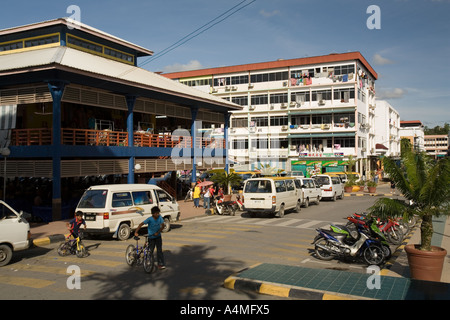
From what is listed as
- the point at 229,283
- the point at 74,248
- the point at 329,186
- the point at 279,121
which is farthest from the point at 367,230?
the point at 279,121

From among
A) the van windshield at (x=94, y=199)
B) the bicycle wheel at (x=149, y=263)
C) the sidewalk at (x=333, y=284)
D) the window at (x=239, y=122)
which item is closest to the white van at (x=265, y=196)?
the van windshield at (x=94, y=199)

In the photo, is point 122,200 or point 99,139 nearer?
point 122,200

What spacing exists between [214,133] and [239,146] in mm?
4244

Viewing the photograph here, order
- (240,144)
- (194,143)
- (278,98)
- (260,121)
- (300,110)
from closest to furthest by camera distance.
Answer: (194,143)
(300,110)
(278,98)
(260,121)
(240,144)

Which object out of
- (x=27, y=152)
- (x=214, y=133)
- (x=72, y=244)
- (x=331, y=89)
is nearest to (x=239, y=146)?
(x=214, y=133)

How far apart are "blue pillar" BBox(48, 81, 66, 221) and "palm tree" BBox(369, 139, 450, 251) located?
15521 millimetres

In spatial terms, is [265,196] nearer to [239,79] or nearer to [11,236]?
[11,236]

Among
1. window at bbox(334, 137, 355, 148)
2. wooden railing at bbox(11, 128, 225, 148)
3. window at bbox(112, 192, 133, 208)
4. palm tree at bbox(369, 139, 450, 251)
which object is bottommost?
window at bbox(112, 192, 133, 208)

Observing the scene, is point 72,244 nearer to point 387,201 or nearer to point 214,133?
point 387,201

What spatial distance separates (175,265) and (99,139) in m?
14.1

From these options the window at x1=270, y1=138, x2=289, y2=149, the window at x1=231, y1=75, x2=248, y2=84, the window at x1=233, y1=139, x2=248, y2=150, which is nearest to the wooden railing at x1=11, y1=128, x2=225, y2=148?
the window at x1=270, y1=138, x2=289, y2=149

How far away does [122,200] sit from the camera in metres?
14.8

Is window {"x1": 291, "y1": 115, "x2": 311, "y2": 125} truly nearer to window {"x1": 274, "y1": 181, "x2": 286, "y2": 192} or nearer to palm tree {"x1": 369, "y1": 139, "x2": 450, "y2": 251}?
window {"x1": 274, "y1": 181, "x2": 286, "y2": 192}

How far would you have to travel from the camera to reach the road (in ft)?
27.1
